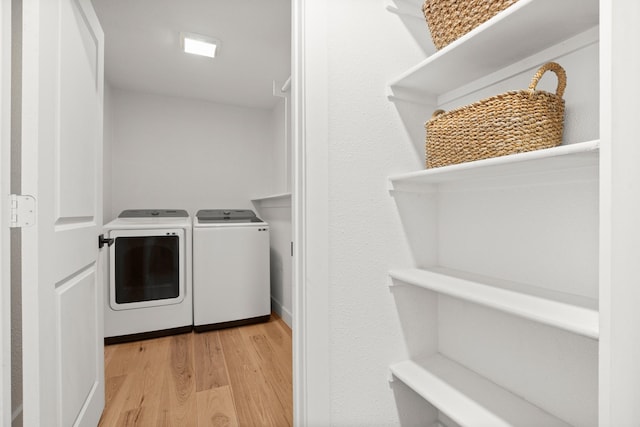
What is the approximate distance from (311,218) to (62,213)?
860 mm

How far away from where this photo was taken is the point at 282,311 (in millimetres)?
2889

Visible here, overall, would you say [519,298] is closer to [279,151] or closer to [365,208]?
[365,208]

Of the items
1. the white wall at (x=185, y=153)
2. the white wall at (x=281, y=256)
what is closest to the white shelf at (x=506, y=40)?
the white wall at (x=281, y=256)

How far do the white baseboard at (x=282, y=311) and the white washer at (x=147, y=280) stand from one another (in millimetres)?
783

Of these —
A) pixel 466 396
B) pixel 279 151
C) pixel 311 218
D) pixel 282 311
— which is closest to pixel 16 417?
pixel 311 218

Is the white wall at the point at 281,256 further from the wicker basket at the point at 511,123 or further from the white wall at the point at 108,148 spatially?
the wicker basket at the point at 511,123

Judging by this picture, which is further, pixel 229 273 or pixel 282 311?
pixel 282 311

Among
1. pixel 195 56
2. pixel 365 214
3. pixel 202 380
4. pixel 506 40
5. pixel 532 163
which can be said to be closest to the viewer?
pixel 532 163

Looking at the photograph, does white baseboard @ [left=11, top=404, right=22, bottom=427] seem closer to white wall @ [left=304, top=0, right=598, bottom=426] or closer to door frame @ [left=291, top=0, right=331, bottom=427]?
door frame @ [left=291, top=0, right=331, bottom=427]

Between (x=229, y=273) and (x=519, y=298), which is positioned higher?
(x=519, y=298)

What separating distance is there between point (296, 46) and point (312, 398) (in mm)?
1289

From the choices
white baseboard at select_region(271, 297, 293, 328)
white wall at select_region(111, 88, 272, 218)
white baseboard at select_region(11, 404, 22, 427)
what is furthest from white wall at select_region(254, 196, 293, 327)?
white baseboard at select_region(11, 404, 22, 427)

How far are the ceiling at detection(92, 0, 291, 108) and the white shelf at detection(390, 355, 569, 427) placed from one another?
201 cm

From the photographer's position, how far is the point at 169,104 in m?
3.25
